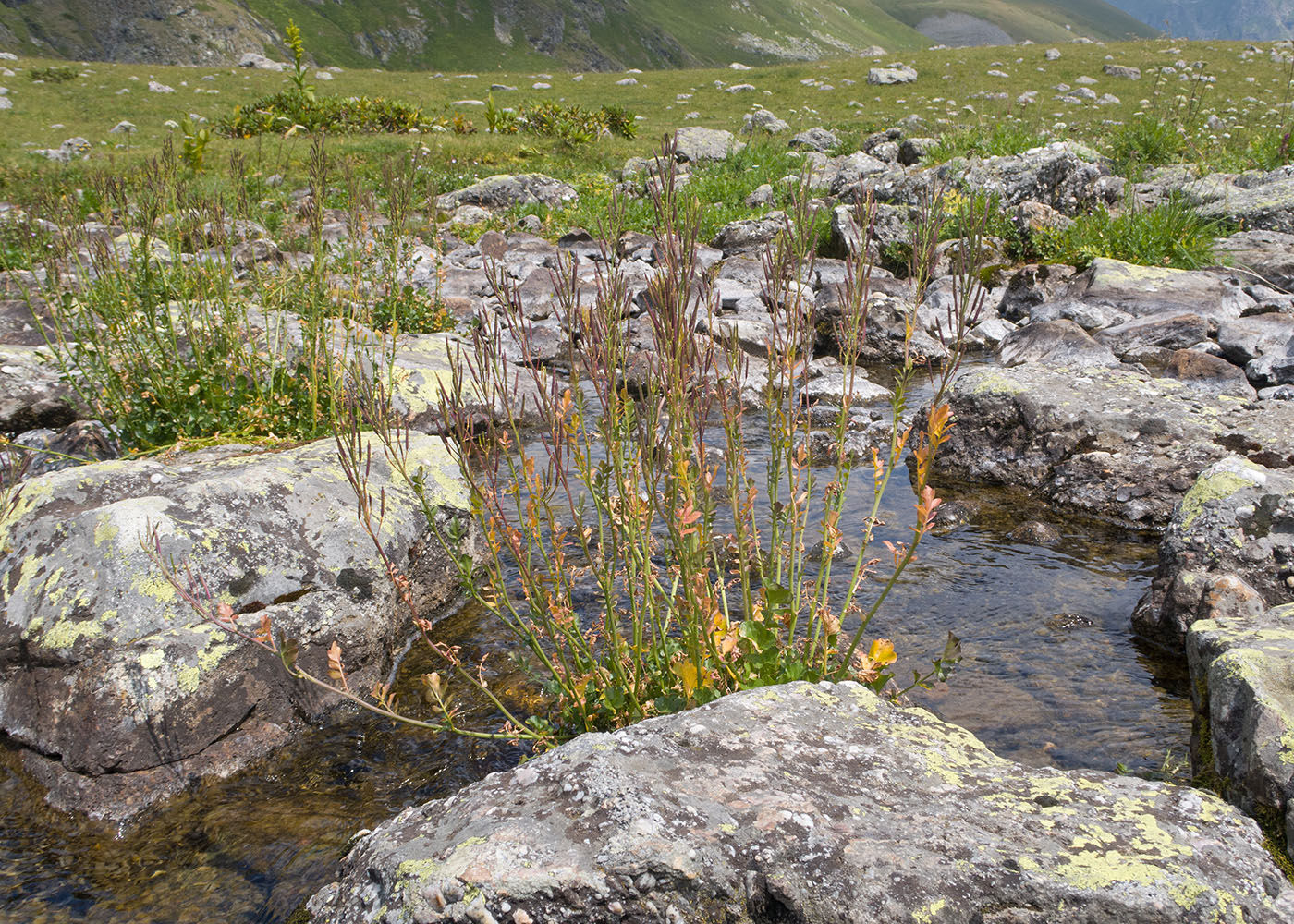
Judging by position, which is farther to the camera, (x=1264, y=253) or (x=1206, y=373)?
(x=1264, y=253)

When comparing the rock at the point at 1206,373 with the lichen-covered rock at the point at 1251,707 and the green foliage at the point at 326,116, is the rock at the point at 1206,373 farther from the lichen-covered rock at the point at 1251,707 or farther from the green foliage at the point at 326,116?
the green foliage at the point at 326,116

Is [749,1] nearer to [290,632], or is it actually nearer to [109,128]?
[109,128]

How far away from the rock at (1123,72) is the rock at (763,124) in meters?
16.7

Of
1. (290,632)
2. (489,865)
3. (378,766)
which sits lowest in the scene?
(378,766)

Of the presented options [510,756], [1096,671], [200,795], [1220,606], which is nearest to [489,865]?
[510,756]

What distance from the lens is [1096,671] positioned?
4.39 m

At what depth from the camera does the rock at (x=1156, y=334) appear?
962cm

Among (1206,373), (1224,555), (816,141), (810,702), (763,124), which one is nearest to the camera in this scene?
(810,702)

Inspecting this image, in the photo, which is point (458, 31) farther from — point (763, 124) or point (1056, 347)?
point (1056, 347)

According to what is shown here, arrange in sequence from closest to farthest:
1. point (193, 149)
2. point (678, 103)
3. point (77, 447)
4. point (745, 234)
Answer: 1. point (77, 447)
2. point (193, 149)
3. point (745, 234)
4. point (678, 103)

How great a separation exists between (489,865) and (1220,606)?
391 cm

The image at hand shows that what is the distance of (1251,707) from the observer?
2.93 metres

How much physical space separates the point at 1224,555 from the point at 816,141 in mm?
22331

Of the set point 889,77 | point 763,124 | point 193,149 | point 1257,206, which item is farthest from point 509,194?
point 889,77
